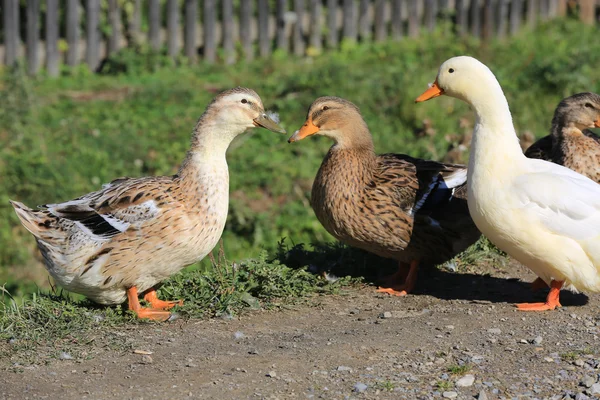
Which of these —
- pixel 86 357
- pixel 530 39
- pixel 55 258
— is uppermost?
pixel 530 39

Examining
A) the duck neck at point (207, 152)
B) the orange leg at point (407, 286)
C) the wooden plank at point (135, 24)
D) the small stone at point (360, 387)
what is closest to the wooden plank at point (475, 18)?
the wooden plank at point (135, 24)

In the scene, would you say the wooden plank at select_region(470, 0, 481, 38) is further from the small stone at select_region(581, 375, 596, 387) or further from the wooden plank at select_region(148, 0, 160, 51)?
the small stone at select_region(581, 375, 596, 387)

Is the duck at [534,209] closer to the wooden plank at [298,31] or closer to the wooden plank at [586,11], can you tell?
the wooden plank at [298,31]

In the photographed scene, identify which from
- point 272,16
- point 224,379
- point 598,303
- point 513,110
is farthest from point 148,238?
point 272,16

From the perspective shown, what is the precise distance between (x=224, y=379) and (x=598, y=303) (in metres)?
2.38

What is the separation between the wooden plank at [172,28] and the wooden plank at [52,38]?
54.0 inches

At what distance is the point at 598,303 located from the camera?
5465 mm

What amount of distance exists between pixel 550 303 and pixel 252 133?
478 cm

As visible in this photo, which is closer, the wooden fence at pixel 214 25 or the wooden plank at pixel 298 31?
the wooden fence at pixel 214 25

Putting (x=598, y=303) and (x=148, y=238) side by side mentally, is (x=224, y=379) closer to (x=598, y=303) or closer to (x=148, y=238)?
(x=148, y=238)

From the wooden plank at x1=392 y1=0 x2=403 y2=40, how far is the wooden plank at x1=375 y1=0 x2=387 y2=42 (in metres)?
0.14

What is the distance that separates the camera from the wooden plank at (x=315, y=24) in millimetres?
12375

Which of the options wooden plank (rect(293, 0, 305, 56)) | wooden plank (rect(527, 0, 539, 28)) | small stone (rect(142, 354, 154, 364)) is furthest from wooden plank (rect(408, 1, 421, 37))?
small stone (rect(142, 354, 154, 364))

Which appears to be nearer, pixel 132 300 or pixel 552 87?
pixel 132 300
